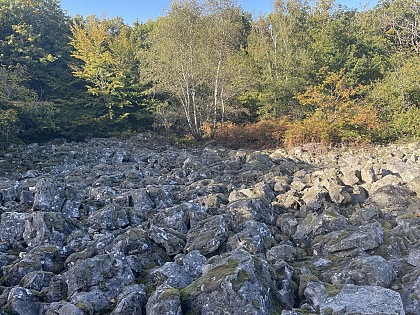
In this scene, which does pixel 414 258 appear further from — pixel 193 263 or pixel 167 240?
pixel 167 240

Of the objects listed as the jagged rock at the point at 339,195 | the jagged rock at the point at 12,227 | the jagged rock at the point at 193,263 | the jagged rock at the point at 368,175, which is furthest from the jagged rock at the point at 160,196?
the jagged rock at the point at 368,175

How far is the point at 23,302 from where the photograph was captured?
19.1ft

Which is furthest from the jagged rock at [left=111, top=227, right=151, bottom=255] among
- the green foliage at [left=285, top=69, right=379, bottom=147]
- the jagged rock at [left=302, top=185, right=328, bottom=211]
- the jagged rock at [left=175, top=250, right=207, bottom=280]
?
the green foliage at [left=285, top=69, right=379, bottom=147]

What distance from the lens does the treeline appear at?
25016mm

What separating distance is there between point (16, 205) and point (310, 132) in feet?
57.2

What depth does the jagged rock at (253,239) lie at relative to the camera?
7.58 m

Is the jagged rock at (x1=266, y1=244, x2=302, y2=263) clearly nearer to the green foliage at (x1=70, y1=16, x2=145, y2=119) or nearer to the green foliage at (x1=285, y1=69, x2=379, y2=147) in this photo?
the green foliage at (x1=285, y1=69, x2=379, y2=147)

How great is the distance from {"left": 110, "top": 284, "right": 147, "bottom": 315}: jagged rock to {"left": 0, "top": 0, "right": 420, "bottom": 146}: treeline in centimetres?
1702

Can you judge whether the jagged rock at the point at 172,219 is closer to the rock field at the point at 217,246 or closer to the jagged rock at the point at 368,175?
the rock field at the point at 217,246

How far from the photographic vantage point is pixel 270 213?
31.6 feet

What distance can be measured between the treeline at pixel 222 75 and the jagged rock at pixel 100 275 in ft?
52.4

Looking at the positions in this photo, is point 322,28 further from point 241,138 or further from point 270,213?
point 270,213

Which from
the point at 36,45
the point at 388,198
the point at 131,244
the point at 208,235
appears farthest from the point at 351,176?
the point at 36,45

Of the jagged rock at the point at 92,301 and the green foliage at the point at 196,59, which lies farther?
the green foliage at the point at 196,59
